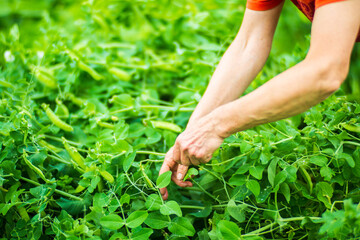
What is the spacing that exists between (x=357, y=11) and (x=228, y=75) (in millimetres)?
428

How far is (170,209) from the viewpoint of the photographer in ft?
3.11

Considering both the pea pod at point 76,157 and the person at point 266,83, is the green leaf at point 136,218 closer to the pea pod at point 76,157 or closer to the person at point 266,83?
the person at point 266,83

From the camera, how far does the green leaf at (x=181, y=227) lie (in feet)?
3.12

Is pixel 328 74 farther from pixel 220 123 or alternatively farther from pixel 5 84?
Result: pixel 5 84

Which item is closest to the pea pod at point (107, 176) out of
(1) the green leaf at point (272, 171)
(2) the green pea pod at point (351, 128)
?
(1) the green leaf at point (272, 171)

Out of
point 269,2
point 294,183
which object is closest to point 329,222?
point 294,183

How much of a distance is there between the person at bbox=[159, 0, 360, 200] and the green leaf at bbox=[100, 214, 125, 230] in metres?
0.17

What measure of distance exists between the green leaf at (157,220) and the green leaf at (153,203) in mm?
28

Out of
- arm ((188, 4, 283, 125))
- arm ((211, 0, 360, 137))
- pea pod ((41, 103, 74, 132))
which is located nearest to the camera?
arm ((211, 0, 360, 137))

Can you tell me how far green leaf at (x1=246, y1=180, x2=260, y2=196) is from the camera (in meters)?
0.95

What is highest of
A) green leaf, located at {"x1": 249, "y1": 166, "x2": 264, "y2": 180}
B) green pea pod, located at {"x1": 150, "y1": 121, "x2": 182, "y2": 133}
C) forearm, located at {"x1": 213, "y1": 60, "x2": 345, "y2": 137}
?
forearm, located at {"x1": 213, "y1": 60, "x2": 345, "y2": 137}

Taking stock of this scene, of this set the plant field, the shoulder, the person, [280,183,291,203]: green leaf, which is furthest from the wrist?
the shoulder

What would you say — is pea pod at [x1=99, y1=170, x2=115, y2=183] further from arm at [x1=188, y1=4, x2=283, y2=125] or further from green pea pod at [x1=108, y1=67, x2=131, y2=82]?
green pea pod at [x1=108, y1=67, x2=131, y2=82]

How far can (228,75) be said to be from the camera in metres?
1.06
